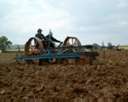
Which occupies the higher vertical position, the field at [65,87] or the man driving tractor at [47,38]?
the man driving tractor at [47,38]

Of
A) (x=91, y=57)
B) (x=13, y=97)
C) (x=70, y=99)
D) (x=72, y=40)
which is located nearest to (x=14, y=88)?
(x=13, y=97)

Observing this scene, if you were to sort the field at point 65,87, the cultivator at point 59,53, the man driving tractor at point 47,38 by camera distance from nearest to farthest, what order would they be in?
the field at point 65,87 < the cultivator at point 59,53 < the man driving tractor at point 47,38

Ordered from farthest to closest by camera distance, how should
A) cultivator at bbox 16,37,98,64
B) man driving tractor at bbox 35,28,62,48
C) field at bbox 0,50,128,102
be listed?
man driving tractor at bbox 35,28,62,48 → cultivator at bbox 16,37,98,64 → field at bbox 0,50,128,102

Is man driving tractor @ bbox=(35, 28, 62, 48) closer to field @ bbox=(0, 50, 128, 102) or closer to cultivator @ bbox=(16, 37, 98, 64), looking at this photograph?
cultivator @ bbox=(16, 37, 98, 64)

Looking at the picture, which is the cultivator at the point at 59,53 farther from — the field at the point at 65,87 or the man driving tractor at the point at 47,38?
the field at the point at 65,87

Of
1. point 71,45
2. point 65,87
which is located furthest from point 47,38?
point 65,87

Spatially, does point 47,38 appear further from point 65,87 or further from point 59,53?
point 65,87

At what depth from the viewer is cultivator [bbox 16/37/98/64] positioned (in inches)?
640

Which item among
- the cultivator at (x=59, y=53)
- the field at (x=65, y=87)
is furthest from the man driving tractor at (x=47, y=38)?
the field at (x=65, y=87)

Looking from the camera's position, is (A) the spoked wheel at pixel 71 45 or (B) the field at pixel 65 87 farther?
(A) the spoked wheel at pixel 71 45

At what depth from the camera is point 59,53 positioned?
1661cm

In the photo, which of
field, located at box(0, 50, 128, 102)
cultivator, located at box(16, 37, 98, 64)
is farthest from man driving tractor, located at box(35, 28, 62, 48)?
field, located at box(0, 50, 128, 102)

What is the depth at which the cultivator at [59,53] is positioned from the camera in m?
16.3

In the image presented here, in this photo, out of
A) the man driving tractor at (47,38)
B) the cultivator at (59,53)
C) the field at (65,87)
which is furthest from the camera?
the man driving tractor at (47,38)
